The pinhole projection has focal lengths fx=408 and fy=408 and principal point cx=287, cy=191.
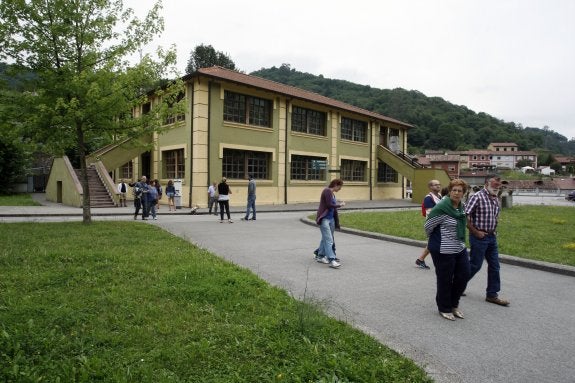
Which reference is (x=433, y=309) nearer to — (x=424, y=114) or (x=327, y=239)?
(x=327, y=239)

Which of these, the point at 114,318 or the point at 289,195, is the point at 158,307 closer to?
the point at 114,318

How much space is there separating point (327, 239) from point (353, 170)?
86.5 ft

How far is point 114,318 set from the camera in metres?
4.27

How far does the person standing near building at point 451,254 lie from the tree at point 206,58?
1925 inches

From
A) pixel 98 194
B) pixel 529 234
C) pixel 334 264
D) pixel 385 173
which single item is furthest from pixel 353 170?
pixel 334 264

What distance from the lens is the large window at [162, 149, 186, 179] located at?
962 inches

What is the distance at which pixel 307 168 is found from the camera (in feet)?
95.4

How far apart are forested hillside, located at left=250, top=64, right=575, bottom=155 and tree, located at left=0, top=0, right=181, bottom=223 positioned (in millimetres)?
47795

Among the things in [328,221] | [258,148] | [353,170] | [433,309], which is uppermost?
[258,148]

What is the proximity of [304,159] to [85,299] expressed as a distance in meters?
24.7

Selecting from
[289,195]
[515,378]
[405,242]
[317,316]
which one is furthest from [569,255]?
[289,195]

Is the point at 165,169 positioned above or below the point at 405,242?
above

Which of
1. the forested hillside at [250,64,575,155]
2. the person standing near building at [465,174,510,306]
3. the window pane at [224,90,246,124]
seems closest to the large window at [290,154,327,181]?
the window pane at [224,90,246,124]

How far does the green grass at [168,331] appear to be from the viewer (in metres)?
3.28
